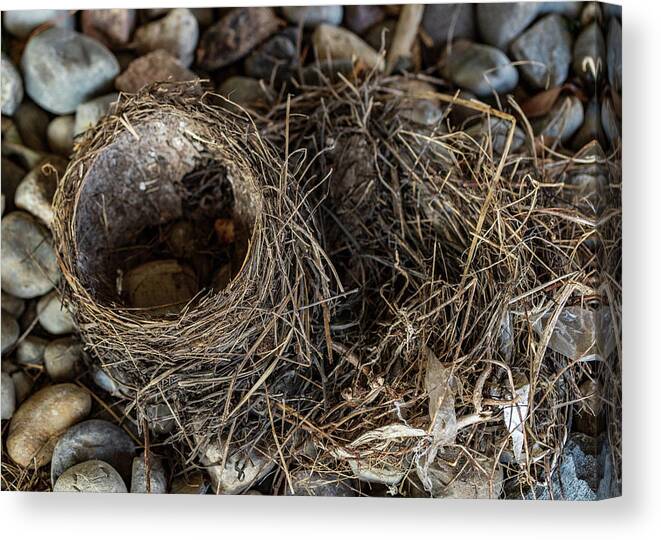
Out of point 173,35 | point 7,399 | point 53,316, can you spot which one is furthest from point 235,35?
point 7,399

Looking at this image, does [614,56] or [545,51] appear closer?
[614,56]

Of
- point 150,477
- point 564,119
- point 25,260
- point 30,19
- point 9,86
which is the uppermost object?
point 30,19

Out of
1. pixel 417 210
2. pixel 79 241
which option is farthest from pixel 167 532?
pixel 417 210

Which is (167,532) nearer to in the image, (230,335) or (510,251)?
(230,335)

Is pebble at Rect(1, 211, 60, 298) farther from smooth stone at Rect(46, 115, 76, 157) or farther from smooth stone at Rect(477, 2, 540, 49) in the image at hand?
smooth stone at Rect(477, 2, 540, 49)

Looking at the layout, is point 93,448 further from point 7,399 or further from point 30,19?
point 30,19

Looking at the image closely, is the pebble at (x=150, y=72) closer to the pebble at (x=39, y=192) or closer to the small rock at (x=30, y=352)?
the pebble at (x=39, y=192)

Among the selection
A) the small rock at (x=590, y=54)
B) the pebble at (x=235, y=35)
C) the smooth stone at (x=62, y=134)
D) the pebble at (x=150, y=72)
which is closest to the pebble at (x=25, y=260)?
the smooth stone at (x=62, y=134)
